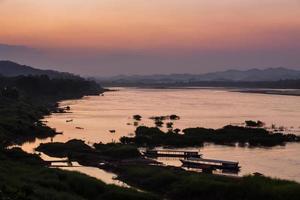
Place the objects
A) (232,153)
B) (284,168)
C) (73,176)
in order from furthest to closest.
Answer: (232,153)
(284,168)
(73,176)

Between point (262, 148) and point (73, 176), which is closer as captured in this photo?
point (73, 176)

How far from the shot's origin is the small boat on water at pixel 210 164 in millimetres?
42688

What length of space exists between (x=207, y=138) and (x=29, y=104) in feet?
162

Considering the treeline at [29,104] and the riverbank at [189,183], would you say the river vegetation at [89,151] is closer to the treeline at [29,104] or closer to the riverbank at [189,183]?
the riverbank at [189,183]

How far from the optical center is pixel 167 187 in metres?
33.8

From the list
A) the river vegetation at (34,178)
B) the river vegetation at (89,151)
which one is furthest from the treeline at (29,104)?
the river vegetation at (89,151)

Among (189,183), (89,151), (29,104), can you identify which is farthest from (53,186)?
(29,104)

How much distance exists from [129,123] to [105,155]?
105ft

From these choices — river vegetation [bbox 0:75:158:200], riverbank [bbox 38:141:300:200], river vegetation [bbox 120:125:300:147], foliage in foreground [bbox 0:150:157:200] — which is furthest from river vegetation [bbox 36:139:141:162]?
foliage in foreground [bbox 0:150:157:200]

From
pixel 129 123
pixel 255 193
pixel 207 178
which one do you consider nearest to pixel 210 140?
pixel 129 123

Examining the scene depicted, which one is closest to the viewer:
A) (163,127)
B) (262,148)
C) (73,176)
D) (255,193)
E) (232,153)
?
(255,193)

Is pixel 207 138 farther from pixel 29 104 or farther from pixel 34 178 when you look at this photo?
pixel 29 104

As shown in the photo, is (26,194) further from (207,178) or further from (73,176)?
(207,178)

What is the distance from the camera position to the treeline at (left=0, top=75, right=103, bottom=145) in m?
62.3
